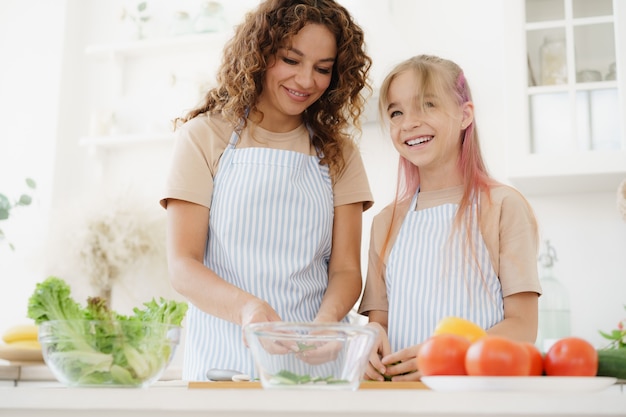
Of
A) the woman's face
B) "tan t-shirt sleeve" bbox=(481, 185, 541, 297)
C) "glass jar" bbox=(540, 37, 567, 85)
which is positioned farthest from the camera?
"glass jar" bbox=(540, 37, 567, 85)

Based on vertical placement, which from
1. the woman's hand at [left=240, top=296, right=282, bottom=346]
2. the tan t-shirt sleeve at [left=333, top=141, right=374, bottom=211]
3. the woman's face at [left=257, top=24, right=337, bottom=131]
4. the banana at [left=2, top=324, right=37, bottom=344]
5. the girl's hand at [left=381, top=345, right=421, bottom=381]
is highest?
the woman's face at [left=257, top=24, right=337, bottom=131]

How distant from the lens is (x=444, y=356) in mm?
712

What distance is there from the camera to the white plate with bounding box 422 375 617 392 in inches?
25.1

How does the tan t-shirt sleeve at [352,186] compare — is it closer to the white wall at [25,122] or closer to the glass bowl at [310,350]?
the glass bowl at [310,350]

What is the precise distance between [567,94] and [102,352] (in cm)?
177

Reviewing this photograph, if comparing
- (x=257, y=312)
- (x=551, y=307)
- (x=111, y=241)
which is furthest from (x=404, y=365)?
(x=111, y=241)

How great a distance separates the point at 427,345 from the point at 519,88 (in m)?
1.61

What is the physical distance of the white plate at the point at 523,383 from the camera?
0.64 meters

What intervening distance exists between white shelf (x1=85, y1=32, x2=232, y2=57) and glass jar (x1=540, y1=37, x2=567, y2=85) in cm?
115

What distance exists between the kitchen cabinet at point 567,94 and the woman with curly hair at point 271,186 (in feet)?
2.78

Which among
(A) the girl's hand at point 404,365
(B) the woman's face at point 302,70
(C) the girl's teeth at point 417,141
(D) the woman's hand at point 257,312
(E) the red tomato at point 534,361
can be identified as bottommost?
(A) the girl's hand at point 404,365

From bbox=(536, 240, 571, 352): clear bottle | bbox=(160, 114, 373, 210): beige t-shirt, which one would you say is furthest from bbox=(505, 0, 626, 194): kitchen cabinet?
bbox=(160, 114, 373, 210): beige t-shirt

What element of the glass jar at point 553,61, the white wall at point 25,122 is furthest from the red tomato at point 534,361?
the white wall at point 25,122

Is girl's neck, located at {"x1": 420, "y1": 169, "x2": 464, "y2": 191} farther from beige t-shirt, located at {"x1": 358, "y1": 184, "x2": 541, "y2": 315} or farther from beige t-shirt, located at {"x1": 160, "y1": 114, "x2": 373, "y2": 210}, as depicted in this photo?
beige t-shirt, located at {"x1": 160, "y1": 114, "x2": 373, "y2": 210}
